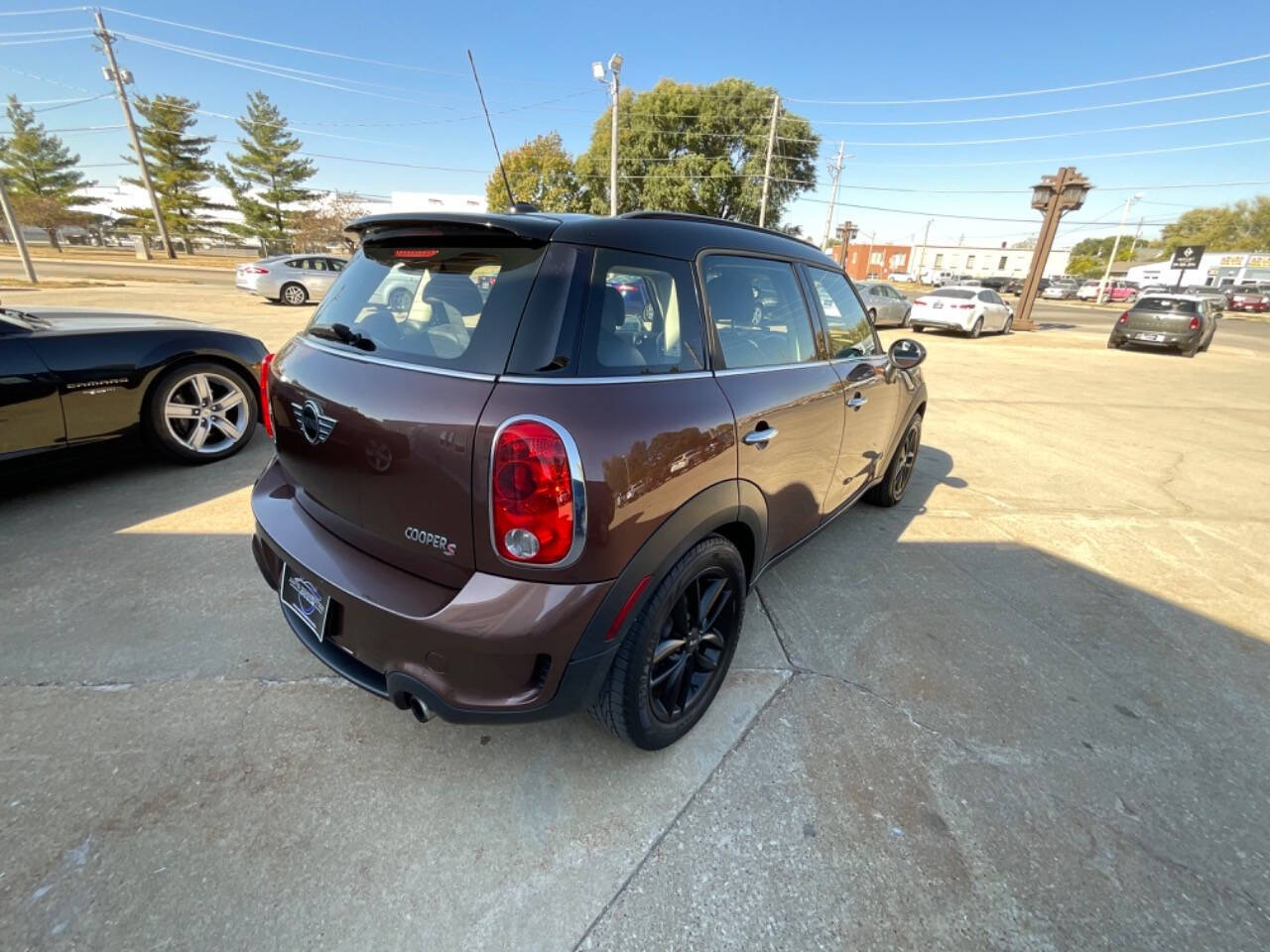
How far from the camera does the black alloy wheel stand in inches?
76.6

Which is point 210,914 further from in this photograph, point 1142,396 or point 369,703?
point 1142,396

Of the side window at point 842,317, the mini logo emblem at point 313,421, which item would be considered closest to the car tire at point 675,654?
the mini logo emblem at point 313,421

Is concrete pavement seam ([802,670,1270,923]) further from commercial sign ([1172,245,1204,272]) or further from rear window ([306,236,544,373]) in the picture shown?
commercial sign ([1172,245,1204,272])

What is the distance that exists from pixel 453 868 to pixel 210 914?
0.59m

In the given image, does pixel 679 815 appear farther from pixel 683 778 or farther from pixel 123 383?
pixel 123 383

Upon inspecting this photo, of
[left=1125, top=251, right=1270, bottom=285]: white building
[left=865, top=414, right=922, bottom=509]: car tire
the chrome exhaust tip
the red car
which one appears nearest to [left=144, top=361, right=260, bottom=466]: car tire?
the chrome exhaust tip

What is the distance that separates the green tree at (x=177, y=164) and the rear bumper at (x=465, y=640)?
56.2m

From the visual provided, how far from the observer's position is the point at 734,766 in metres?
1.99

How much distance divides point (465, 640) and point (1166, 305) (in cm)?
2105

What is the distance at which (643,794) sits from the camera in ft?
6.15

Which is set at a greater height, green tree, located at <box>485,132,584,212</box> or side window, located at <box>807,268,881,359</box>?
green tree, located at <box>485,132,584,212</box>

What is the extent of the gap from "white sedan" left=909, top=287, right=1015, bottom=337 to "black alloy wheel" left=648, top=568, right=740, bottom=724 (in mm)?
17410

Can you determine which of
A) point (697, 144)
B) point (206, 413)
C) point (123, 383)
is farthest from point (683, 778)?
point (697, 144)

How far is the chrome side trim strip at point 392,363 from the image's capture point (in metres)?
1.54
